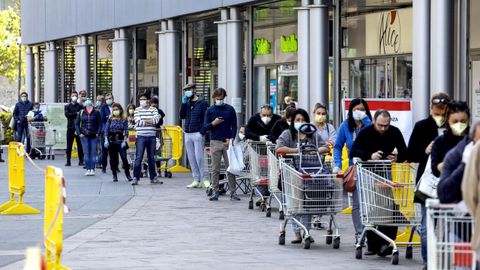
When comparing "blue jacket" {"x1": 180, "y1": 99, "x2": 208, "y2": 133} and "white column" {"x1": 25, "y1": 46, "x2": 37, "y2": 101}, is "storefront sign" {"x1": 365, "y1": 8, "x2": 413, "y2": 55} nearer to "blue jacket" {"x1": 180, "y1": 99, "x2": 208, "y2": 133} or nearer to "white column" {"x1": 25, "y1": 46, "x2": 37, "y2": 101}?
"blue jacket" {"x1": 180, "y1": 99, "x2": 208, "y2": 133}

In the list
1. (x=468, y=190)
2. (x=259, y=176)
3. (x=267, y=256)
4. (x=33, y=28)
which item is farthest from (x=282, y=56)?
(x=33, y=28)

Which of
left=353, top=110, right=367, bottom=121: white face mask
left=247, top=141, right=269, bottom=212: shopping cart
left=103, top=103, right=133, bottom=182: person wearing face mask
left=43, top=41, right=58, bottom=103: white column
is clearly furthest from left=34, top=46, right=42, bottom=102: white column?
left=353, top=110, right=367, bottom=121: white face mask

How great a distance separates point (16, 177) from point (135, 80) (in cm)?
1818

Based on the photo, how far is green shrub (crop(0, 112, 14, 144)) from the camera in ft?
171

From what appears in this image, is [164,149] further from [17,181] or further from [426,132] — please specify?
[426,132]

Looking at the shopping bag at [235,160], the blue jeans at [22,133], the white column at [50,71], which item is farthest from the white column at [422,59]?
the white column at [50,71]

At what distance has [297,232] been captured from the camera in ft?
49.8

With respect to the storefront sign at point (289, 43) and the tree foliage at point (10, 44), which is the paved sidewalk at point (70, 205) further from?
the tree foliage at point (10, 44)

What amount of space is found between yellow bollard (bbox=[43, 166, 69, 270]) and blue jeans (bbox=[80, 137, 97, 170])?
17705mm

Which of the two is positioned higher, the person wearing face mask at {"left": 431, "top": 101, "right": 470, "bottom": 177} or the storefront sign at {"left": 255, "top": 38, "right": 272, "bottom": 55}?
the storefront sign at {"left": 255, "top": 38, "right": 272, "bottom": 55}

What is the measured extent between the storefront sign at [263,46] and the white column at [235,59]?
472 mm

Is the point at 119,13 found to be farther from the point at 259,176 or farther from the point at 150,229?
the point at 150,229

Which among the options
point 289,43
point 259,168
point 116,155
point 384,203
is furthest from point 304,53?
point 384,203

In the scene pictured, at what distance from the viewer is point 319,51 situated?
934 inches
